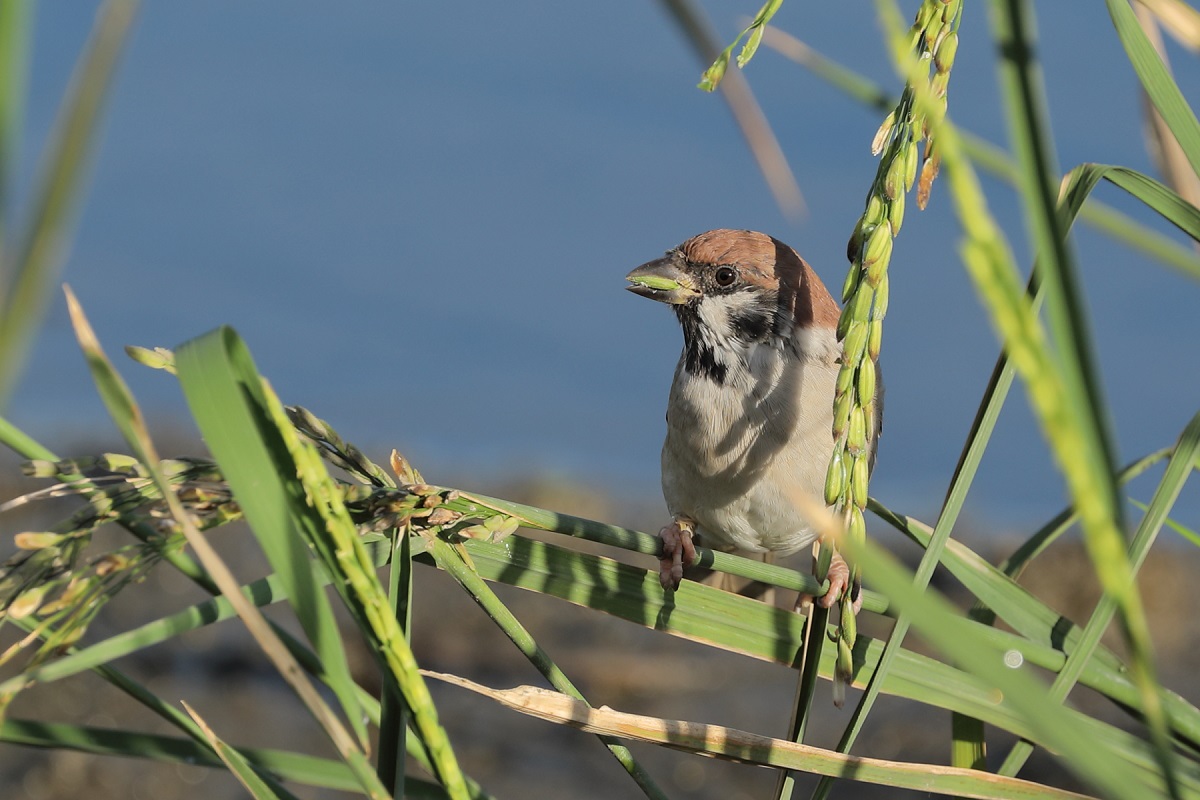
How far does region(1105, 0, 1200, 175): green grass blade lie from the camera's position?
1459 millimetres

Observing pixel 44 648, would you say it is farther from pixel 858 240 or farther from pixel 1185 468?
pixel 1185 468

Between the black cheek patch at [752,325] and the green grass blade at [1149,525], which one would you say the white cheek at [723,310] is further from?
the green grass blade at [1149,525]

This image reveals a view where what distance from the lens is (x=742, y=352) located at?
3.21m

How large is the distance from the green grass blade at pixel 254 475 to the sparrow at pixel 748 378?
189cm

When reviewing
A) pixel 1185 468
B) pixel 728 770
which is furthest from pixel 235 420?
pixel 728 770

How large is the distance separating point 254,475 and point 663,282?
2.14 metres

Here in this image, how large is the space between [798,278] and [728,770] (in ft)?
14.8

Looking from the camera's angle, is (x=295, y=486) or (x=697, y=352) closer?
(x=295, y=486)

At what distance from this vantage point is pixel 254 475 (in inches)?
44.2

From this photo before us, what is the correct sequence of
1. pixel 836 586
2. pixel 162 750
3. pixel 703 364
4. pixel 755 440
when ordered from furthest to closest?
pixel 703 364 < pixel 755 440 < pixel 836 586 < pixel 162 750

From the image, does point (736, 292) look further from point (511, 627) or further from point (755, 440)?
point (511, 627)

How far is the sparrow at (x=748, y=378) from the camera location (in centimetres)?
302

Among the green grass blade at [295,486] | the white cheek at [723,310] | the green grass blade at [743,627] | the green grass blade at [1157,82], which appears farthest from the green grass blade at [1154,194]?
the white cheek at [723,310]

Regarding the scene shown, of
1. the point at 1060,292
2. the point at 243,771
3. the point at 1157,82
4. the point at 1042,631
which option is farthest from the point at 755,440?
the point at 1060,292
